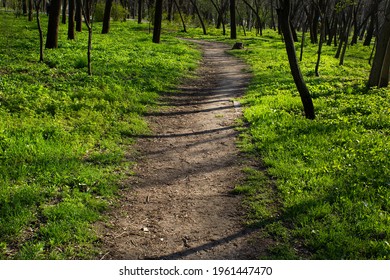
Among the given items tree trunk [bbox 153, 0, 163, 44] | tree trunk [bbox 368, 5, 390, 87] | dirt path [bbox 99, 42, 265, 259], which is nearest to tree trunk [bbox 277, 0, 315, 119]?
dirt path [bbox 99, 42, 265, 259]

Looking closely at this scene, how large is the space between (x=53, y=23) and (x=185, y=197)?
1391cm

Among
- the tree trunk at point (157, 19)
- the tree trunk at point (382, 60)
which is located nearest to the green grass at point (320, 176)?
the tree trunk at point (382, 60)

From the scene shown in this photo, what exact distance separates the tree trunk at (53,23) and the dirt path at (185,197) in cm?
894

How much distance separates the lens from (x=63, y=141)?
7.76m

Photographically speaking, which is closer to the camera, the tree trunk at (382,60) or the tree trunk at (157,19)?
the tree trunk at (382,60)

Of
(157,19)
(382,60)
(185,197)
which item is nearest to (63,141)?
(185,197)

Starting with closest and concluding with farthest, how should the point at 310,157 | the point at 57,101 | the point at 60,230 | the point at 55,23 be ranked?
the point at 60,230 → the point at 310,157 → the point at 57,101 → the point at 55,23

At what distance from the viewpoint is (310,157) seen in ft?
25.4

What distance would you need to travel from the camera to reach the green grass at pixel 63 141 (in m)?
5.04

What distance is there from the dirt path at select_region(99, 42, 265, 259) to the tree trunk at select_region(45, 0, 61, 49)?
8.94 meters

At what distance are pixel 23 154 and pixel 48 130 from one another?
1248 mm

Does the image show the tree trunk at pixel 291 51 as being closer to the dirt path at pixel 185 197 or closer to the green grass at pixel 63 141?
the dirt path at pixel 185 197

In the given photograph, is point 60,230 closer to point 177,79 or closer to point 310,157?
point 310,157

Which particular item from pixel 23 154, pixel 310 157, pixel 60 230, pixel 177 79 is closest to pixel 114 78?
Result: pixel 177 79
